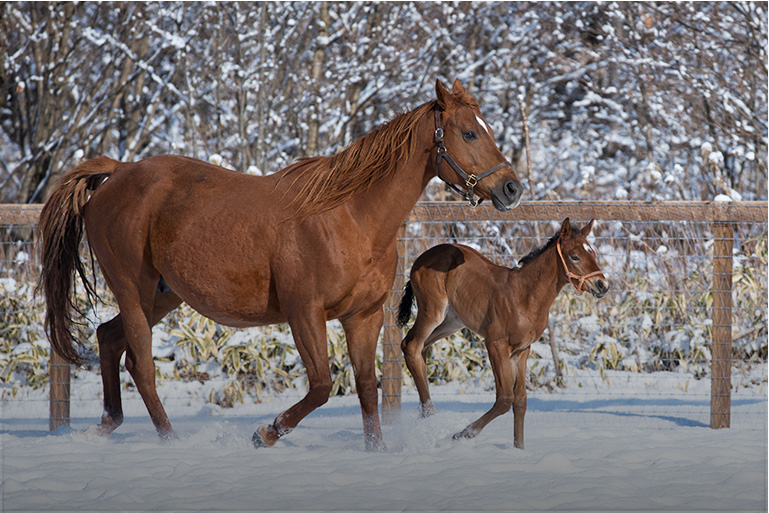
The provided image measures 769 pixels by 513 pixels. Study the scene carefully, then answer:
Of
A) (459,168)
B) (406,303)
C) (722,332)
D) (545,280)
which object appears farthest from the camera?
(722,332)

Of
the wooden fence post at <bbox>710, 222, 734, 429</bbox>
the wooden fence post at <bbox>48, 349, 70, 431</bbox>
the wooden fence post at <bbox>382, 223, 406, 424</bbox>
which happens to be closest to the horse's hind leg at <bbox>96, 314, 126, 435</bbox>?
the wooden fence post at <bbox>48, 349, 70, 431</bbox>

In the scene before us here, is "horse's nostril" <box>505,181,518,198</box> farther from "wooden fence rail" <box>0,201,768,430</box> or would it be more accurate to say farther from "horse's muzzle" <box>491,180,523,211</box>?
"wooden fence rail" <box>0,201,768,430</box>

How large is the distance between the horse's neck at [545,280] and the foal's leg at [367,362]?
1.01m

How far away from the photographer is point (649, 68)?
1375 centimetres

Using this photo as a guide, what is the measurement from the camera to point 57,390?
5.83 metres

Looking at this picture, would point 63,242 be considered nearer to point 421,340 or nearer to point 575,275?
point 421,340

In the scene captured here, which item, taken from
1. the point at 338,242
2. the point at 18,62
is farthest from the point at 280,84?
the point at 338,242

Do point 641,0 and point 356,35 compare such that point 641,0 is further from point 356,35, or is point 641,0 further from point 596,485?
point 596,485

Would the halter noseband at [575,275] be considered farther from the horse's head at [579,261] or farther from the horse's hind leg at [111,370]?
the horse's hind leg at [111,370]

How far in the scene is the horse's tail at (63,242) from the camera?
516 centimetres

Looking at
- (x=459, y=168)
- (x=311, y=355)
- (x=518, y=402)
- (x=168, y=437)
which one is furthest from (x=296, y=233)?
(x=518, y=402)

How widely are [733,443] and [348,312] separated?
2710 mm

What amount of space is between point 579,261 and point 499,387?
3.09ft

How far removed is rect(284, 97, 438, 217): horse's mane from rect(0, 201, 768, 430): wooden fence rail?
1.48 meters
